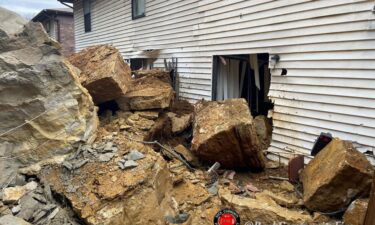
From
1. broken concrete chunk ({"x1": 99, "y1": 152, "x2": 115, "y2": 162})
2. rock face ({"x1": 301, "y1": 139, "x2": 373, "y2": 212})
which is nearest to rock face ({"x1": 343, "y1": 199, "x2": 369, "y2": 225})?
rock face ({"x1": 301, "y1": 139, "x2": 373, "y2": 212})

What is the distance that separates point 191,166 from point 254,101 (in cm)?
377

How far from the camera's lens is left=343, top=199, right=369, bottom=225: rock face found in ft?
11.7

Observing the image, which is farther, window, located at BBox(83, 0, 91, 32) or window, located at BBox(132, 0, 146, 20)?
window, located at BBox(83, 0, 91, 32)

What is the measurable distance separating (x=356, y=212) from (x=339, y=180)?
0.42 m

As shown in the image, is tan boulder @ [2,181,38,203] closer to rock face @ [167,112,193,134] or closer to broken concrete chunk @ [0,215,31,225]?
broken concrete chunk @ [0,215,31,225]

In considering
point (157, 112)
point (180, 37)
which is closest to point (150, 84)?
point (157, 112)

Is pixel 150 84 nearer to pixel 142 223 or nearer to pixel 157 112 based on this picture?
pixel 157 112

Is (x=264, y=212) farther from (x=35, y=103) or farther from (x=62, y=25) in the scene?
(x=62, y=25)

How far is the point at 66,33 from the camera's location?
21359 mm

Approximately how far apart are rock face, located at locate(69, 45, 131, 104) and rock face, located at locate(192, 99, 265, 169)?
175 cm

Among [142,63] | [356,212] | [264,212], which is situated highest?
[142,63]

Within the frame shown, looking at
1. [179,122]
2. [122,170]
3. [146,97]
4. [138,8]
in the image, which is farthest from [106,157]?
[138,8]

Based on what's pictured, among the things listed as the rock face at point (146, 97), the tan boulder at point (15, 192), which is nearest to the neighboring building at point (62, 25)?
the rock face at point (146, 97)

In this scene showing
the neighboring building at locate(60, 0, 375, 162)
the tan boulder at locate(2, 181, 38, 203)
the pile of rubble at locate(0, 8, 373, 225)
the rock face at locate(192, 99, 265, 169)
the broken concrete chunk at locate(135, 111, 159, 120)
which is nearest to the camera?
the tan boulder at locate(2, 181, 38, 203)
